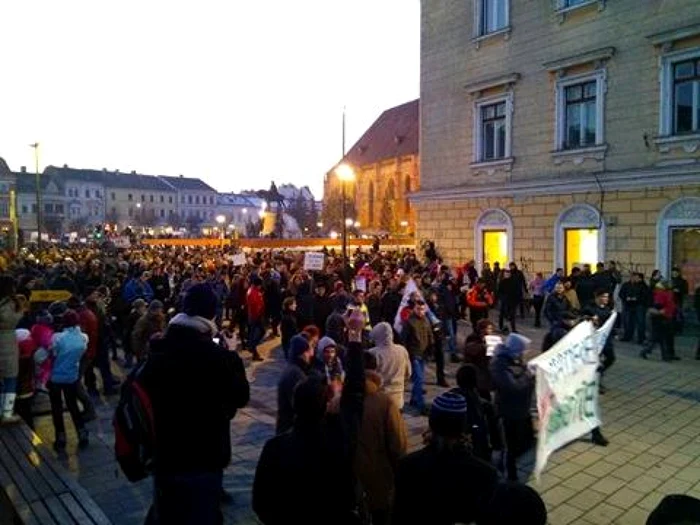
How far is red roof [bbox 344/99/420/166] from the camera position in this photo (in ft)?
225

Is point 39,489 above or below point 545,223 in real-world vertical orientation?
below

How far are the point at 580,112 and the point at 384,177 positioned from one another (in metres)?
51.4

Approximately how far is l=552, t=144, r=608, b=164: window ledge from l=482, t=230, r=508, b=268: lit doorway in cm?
351

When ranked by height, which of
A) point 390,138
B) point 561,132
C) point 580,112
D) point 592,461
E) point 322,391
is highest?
point 390,138

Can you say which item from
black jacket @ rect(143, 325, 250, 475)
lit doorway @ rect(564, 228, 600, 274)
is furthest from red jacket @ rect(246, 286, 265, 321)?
lit doorway @ rect(564, 228, 600, 274)

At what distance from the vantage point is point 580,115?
18828mm

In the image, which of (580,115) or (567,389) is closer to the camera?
(567,389)

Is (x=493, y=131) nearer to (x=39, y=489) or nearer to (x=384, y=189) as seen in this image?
(x=39, y=489)

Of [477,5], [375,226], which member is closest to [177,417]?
[477,5]

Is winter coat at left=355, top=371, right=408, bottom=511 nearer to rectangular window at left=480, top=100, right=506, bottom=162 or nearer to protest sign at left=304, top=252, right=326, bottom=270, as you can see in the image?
protest sign at left=304, top=252, right=326, bottom=270

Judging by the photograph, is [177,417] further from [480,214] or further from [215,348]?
[480,214]

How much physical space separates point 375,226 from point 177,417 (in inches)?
2668

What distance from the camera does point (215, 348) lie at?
3.52m

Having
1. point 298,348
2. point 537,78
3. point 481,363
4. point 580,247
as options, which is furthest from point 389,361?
point 537,78
